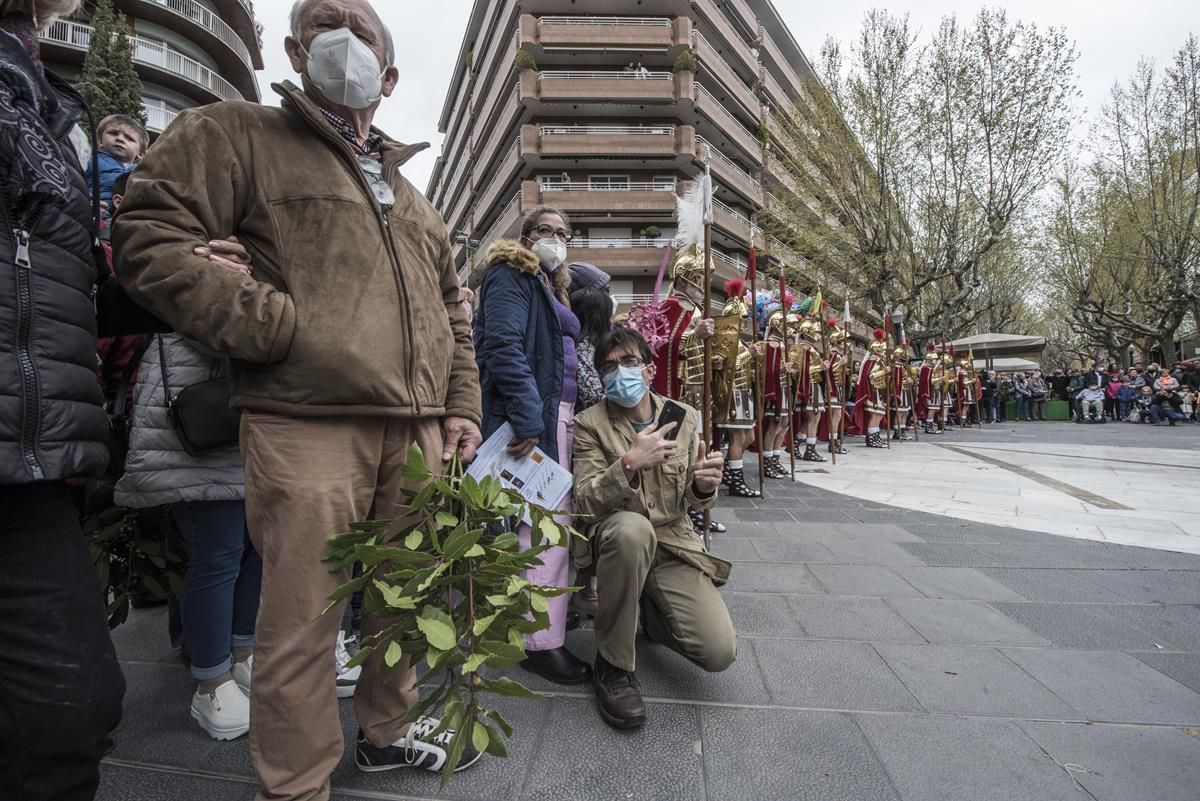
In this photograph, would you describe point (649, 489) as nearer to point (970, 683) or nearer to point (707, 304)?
point (707, 304)

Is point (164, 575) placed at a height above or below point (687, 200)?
below

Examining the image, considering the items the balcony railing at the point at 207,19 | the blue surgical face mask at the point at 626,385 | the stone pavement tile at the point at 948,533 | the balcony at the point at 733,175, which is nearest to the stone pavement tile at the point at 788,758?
the blue surgical face mask at the point at 626,385

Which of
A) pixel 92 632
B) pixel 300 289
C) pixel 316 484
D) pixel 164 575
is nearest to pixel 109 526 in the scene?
pixel 164 575

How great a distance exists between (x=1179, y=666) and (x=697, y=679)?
80.6 inches

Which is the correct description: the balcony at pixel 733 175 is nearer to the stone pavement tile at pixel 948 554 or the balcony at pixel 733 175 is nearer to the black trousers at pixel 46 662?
the stone pavement tile at pixel 948 554

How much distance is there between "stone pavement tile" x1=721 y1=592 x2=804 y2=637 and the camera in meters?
2.79

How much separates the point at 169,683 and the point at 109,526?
678 millimetres

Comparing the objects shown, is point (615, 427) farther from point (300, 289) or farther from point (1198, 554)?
point (1198, 554)

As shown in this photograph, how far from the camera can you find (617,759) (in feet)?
5.93

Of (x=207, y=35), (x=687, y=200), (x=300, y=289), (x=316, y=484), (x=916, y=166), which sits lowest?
(x=316, y=484)

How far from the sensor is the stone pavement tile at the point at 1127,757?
1666 millimetres

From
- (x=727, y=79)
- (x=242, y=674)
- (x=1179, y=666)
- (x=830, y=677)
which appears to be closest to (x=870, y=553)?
(x=1179, y=666)

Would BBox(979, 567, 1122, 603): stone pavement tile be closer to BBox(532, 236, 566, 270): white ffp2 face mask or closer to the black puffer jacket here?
BBox(532, 236, 566, 270): white ffp2 face mask

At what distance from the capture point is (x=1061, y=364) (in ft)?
161
